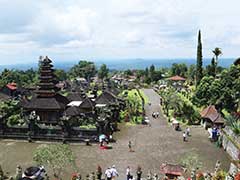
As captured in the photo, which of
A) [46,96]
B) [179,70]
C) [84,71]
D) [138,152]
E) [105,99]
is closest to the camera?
[138,152]

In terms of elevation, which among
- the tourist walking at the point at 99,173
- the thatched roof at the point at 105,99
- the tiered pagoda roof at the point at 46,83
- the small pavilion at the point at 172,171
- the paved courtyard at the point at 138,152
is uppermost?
the tiered pagoda roof at the point at 46,83

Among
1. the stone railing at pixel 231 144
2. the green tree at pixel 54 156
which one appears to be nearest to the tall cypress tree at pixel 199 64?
the stone railing at pixel 231 144

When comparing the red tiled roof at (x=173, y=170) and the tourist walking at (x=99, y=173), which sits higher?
the red tiled roof at (x=173, y=170)

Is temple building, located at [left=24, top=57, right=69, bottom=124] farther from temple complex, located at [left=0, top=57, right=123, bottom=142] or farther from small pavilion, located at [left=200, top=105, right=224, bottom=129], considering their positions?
small pavilion, located at [left=200, top=105, right=224, bottom=129]

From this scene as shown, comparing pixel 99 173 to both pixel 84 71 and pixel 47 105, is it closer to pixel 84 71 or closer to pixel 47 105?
pixel 47 105

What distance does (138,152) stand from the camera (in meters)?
27.5

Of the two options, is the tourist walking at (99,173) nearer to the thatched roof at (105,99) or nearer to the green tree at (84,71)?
the thatched roof at (105,99)

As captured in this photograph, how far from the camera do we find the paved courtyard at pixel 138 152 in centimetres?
2466

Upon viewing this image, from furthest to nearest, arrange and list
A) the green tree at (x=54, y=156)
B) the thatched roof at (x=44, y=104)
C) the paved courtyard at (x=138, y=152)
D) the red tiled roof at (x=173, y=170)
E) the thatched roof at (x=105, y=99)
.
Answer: the thatched roof at (x=105, y=99)
the thatched roof at (x=44, y=104)
the paved courtyard at (x=138, y=152)
the red tiled roof at (x=173, y=170)
the green tree at (x=54, y=156)

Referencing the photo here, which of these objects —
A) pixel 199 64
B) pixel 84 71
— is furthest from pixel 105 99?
pixel 84 71

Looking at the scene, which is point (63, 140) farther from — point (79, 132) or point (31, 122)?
point (31, 122)

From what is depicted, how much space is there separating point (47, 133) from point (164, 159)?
11879 millimetres

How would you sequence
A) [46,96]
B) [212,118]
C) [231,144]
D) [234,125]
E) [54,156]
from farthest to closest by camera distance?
[46,96], [212,118], [234,125], [231,144], [54,156]

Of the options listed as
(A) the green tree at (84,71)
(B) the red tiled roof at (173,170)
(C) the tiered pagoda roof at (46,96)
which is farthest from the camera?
(A) the green tree at (84,71)
